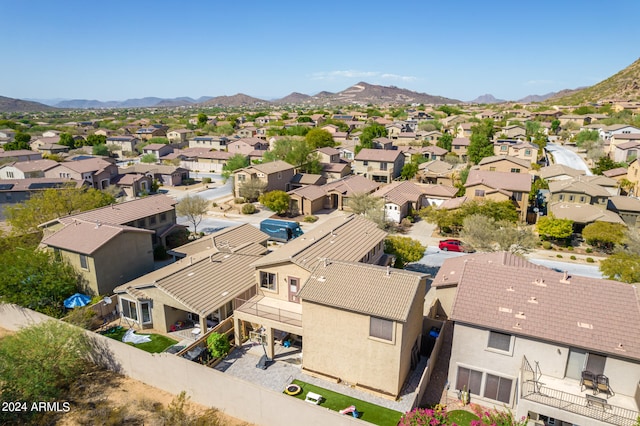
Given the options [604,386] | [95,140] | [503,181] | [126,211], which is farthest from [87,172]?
[604,386]

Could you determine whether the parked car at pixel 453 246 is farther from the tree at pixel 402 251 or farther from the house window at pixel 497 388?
the house window at pixel 497 388

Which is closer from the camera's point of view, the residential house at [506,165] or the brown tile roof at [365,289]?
the brown tile roof at [365,289]

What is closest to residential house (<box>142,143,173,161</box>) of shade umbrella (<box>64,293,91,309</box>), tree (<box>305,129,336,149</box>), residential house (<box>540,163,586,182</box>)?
tree (<box>305,129,336,149</box>)

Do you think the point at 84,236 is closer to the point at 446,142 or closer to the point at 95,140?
the point at 446,142

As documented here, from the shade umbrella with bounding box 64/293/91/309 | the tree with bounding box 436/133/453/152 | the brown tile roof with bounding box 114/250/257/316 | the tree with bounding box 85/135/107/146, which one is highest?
the tree with bounding box 436/133/453/152

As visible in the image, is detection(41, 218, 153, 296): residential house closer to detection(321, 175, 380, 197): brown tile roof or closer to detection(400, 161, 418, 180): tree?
detection(321, 175, 380, 197): brown tile roof

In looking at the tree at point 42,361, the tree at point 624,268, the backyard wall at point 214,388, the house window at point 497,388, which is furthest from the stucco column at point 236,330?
the tree at point 624,268

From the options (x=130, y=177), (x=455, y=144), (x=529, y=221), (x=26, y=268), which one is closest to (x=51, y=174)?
(x=130, y=177)
